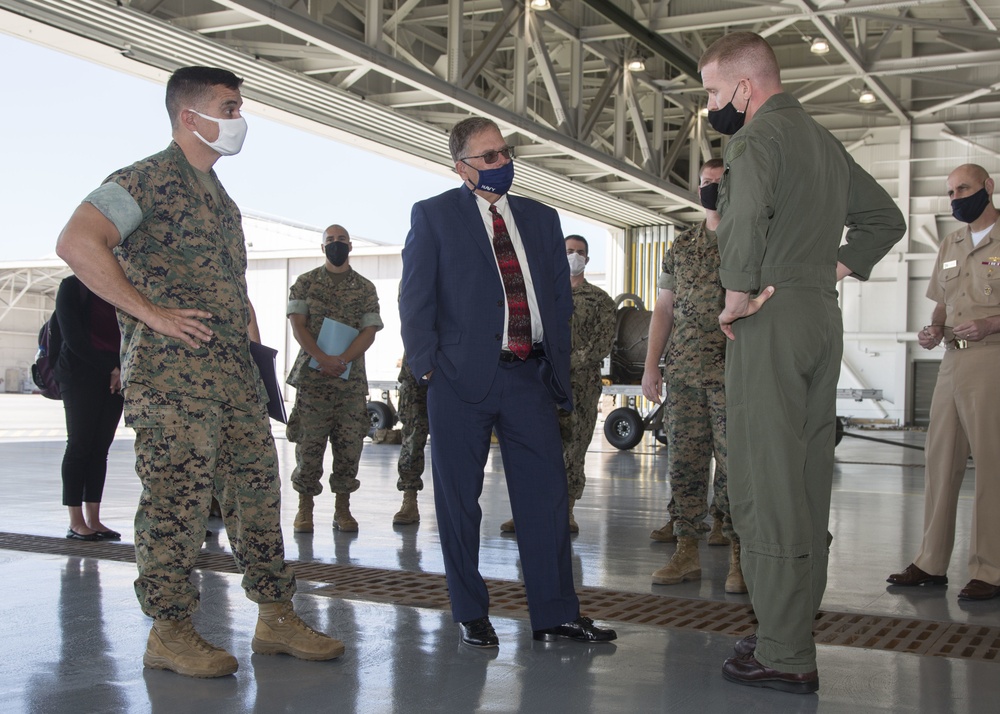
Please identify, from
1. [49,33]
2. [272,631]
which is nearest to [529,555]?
[272,631]

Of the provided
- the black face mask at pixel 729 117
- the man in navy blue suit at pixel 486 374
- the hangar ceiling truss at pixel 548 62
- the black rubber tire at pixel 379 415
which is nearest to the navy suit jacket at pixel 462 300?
the man in navy blue suit at pixel 486 374

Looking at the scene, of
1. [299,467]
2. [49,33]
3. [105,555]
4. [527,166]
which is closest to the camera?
[105,555]

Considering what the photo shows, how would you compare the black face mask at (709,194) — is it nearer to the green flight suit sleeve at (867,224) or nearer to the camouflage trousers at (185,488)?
the green flight suit sleeve at (867,224)

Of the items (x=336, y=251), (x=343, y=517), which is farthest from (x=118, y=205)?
(x=343, y=517)

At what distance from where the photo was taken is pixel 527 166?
14.2 m

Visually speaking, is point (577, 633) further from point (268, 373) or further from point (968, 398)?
point (968, 398)

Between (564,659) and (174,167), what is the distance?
6.04ft

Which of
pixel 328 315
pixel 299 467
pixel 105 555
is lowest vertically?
pixel 105 555

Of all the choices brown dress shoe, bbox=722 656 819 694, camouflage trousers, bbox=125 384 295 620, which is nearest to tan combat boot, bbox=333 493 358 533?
camouflage trousers, bbox=125 384 295 620

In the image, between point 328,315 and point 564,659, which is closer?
point 564,659

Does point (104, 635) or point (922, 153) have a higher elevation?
point (922, 153)

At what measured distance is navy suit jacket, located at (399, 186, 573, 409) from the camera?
3.20 metres

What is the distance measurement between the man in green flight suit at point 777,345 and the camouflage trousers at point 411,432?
123 inches

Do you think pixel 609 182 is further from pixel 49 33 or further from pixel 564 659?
pixel 564 659
